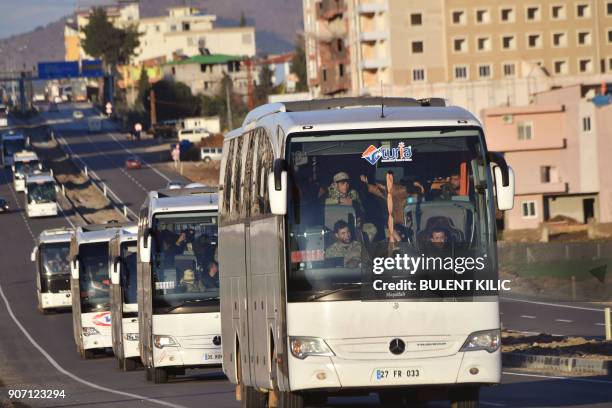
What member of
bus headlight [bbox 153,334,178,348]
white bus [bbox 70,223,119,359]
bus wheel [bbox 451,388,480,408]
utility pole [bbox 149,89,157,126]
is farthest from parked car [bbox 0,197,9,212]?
bus wheel [bbox 451,388,480,408]

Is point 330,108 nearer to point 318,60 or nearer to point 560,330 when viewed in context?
point 560,330

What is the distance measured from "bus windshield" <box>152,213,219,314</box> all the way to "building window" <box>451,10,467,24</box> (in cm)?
10093

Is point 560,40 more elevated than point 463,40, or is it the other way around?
point 463,40

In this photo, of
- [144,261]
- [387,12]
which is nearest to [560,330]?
[144,261]

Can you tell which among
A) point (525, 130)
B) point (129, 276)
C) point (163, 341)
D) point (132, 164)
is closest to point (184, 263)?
point (163, 341)

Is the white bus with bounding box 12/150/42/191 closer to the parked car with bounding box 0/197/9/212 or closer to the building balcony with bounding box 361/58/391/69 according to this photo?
the parked car with bounding box 0/197/9/212

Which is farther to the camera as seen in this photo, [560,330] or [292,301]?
[560,330]

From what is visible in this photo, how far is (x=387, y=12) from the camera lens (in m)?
121

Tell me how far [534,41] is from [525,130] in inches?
1365

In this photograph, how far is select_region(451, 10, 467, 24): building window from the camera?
409 feet

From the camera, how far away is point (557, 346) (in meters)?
28.2

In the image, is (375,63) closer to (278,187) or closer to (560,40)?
(560,40)

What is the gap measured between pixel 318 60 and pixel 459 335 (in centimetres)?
12324

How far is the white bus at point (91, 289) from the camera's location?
3812cm
